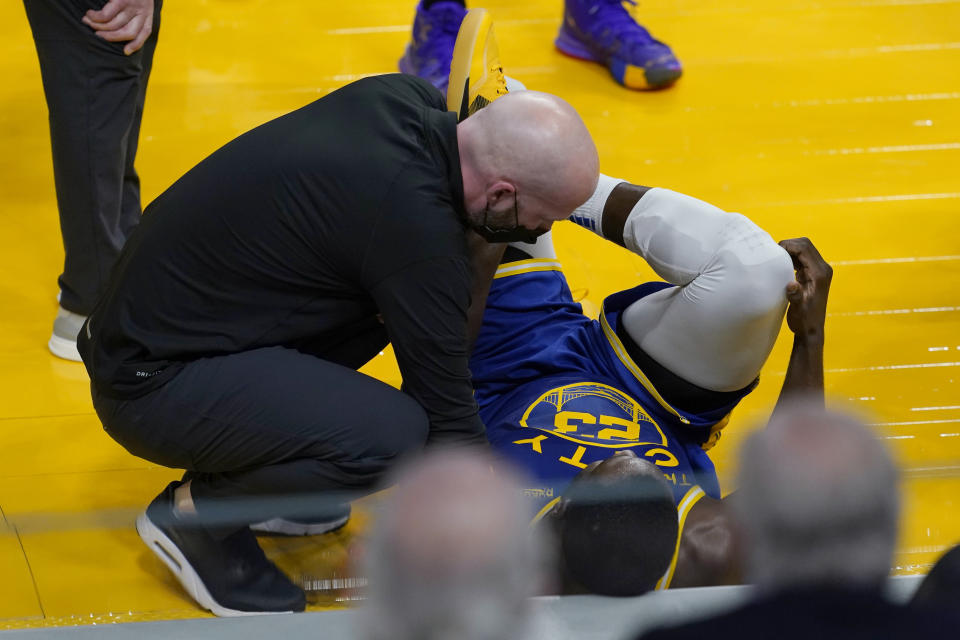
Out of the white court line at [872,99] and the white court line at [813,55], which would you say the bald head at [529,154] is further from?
the white court line at [813,55]

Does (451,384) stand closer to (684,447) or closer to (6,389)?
(684,447)

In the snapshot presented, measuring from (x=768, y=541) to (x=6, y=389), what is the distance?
5.83ft

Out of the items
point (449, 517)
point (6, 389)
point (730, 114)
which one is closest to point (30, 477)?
point (6, 389)

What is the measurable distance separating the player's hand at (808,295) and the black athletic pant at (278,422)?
24.7 inches

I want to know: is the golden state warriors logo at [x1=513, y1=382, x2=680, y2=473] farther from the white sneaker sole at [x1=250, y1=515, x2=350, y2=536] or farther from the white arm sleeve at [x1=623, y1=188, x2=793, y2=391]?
the white sneaker sole at [x1=250, y1=515, x2=350, y2=536]

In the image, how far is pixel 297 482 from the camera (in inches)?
67.8

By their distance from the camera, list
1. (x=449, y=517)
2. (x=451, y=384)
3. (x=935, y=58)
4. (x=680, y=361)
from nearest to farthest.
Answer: (x=449, y=517), (x=451, y=384), (x=680, y=361), (x=935, y=58)

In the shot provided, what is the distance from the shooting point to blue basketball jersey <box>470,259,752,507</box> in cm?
177

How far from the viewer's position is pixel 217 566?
1.65 m

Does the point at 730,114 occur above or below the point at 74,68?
below

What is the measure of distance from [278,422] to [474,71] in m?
0.70

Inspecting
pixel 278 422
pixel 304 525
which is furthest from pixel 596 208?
pixel 304 525

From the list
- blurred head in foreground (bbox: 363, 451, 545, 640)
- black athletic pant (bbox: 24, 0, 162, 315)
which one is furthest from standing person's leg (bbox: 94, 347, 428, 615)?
blurred head in foreground (bbox: 363, 451, 545, 640)

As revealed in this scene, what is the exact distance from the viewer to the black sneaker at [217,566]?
1.57m
